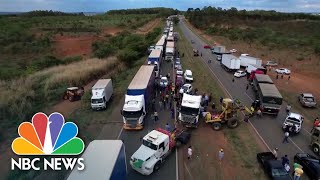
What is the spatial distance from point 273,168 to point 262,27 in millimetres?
110510

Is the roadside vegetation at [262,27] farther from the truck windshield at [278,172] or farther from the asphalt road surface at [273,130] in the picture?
the truck windshield at [278,172]

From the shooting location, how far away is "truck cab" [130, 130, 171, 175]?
62.4ft

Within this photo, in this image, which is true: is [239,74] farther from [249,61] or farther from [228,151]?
[228,151]

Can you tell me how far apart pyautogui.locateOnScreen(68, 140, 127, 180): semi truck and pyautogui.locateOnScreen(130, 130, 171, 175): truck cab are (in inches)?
133

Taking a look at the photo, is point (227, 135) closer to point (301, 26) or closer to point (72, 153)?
point (72, 153)

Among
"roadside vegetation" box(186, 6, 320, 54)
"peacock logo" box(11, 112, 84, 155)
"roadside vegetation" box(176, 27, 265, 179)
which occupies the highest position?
"roadside vegetation" box(186, 6, 320, 54)

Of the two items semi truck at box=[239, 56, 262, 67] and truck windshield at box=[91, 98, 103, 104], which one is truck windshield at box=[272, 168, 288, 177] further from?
semi truck at box=[239, 56, 262, 67]

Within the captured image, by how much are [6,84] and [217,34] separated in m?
86.1

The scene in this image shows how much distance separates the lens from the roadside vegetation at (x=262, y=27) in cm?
8269

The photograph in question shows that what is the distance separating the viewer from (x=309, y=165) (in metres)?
19.5

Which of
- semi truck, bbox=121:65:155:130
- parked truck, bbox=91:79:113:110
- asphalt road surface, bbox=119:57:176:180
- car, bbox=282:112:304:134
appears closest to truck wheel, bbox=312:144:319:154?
car, bbox=282:112:304:134

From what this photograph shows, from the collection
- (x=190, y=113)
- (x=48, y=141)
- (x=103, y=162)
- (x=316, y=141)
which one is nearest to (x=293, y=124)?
(x=316, y=141)

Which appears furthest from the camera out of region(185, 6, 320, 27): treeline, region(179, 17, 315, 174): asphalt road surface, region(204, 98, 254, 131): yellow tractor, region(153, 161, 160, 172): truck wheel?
region(185, 6, 320, 27): treeline

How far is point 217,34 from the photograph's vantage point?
4296 inches
